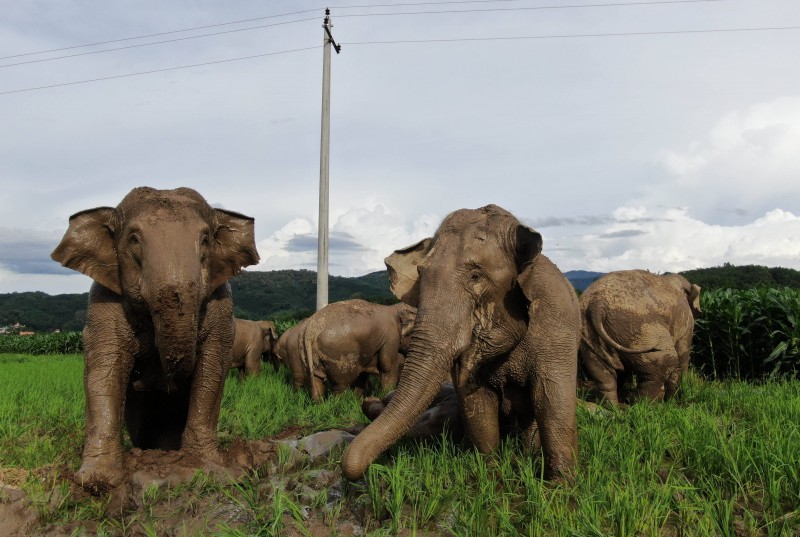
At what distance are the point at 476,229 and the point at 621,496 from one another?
1679 millimetres

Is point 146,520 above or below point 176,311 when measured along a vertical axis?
below

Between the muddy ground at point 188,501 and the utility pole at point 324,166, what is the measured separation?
30.4 ft

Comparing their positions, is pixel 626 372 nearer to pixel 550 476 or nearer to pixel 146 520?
pixel 550 476

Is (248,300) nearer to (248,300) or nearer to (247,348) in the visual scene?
(248,300)

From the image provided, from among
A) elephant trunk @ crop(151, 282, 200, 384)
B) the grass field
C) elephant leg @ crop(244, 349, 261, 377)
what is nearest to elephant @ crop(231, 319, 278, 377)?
elephant leg @ crop(244, 349, 261, 377)

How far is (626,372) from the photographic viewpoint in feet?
23.7

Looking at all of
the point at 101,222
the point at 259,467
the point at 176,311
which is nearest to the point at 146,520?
the point at 259,467

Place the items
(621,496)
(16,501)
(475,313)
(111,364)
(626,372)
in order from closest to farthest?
(621,496) → (475,313) → (16,501) → (111,364) → (626,372)

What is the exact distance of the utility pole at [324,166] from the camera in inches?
560

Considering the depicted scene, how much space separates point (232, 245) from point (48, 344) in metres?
34.2

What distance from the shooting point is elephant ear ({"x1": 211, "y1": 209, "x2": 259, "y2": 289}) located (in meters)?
4.72

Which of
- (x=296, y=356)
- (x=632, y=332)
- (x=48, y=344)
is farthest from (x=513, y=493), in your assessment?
(x=48, y=344)

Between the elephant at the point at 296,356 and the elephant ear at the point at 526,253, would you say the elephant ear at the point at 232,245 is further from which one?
the elephant at the point at 296,356

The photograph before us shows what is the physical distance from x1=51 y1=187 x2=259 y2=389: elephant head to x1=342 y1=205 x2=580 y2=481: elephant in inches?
51.6
